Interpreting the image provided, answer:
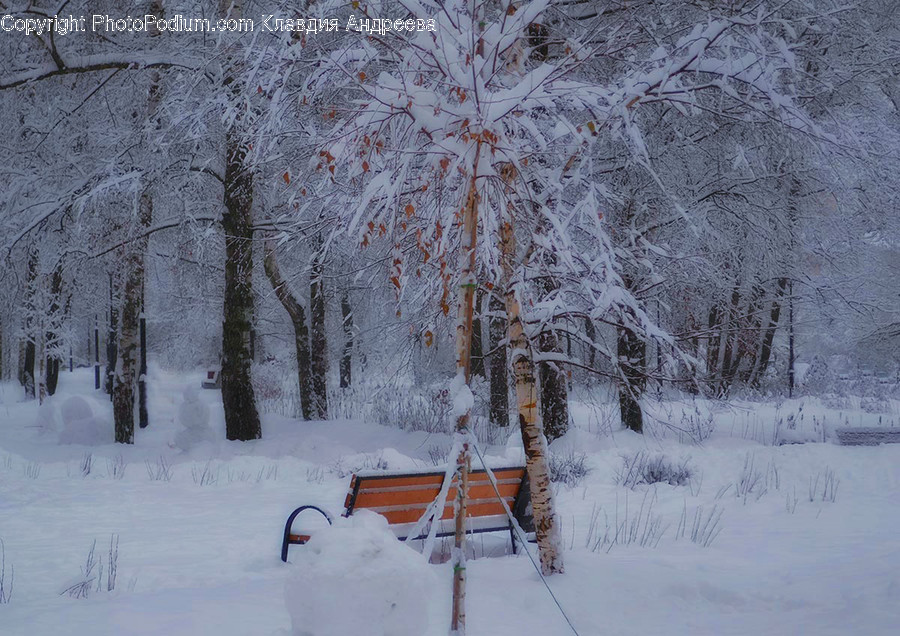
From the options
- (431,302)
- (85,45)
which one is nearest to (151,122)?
(85,45)

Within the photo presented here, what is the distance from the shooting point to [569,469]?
383 inches

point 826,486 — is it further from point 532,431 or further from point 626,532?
point 532,431

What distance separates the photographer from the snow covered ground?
4.33 metres

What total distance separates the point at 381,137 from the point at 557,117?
929 mm

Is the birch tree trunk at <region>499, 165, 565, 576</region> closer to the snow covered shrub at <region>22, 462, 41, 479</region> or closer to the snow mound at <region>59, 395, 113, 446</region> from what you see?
the snow covered shrub at <region>22, 462, 41, 479</region>

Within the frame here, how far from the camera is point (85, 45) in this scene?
1306 centimetres

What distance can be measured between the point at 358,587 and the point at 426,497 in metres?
3.11

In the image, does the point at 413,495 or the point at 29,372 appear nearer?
the point at 413,495

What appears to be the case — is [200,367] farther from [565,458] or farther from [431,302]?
[431,302]

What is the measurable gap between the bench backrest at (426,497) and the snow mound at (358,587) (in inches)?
92.6

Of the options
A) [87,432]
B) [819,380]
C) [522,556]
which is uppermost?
[819,380]

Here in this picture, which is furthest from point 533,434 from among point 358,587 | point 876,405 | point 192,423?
point 876,405

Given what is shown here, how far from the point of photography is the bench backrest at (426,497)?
561 centimetres

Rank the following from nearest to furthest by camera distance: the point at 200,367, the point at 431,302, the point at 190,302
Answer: the point at 431,302
the point at 190,302
the point at 200,367
